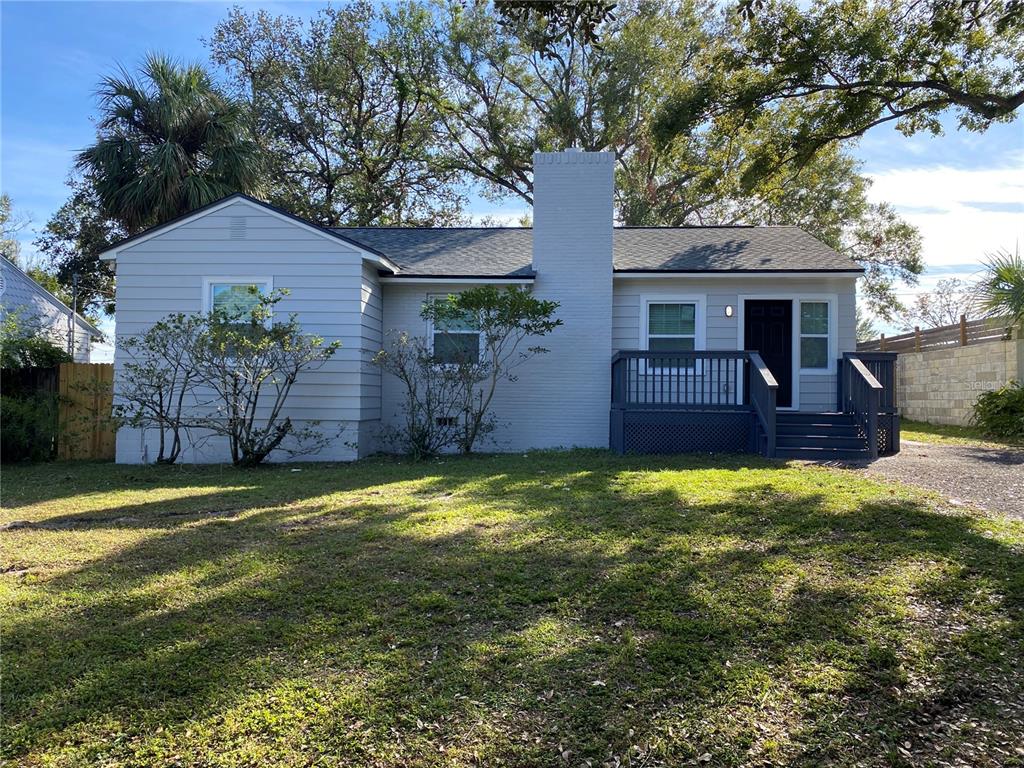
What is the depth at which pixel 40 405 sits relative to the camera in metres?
10.8

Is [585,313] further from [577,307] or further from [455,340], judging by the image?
[455,340]

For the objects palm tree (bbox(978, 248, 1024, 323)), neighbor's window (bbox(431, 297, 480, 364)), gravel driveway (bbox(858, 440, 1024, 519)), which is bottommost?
gravel driveway (bbox(858, 440, 1024, 519))

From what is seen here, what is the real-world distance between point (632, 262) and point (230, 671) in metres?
9.99

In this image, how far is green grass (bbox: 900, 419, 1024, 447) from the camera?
11.2 metres

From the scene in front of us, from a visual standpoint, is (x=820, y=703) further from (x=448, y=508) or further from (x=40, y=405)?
(x=40, y=405)

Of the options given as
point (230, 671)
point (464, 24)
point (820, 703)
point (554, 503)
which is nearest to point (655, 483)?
point (554, 503)

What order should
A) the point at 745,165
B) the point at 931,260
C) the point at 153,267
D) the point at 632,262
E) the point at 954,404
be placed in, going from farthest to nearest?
the point at 931,260
the point at 745,165
the point at 954,404
the point at 632,262
the point at 153,267

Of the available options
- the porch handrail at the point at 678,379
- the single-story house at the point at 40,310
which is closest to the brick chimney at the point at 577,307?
the porch handrail at the point at 678,379

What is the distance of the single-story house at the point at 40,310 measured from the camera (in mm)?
16188

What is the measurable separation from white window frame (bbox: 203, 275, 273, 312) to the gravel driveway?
8.64m

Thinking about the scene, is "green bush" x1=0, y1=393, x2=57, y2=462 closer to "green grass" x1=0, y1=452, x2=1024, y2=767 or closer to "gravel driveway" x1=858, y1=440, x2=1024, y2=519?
"green grass" x1=0, y1=452, x2=1024, y2=767

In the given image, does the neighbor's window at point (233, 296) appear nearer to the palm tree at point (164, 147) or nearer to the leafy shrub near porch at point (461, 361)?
the leafy shrub near porch at point (461, 361)

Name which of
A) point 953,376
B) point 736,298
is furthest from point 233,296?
point 953,376

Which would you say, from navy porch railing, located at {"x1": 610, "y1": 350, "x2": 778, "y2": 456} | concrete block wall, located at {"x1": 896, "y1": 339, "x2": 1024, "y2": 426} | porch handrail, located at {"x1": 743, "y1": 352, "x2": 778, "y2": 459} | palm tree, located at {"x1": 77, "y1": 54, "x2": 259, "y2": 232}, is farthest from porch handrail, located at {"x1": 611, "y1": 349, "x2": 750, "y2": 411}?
palm tree, located at {"x1": 77, "y1": 54, "x2": 259, "y2": 232}
